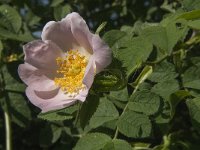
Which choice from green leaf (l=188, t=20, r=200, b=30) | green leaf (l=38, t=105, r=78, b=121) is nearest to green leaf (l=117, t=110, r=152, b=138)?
green leaf (l=38, t=105, r=78, b=121)

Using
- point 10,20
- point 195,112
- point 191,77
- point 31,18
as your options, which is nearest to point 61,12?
point 10,20

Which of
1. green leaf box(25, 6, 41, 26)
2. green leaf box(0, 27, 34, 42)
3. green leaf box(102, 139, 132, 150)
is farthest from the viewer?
green leaf box(25, 6, 41, 26)

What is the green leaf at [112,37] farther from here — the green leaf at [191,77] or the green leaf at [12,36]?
the green leaf at [12,36]

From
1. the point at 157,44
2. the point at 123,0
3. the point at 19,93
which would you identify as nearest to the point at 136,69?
the point at 157,44

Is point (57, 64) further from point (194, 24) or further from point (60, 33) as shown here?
point (194, 24)

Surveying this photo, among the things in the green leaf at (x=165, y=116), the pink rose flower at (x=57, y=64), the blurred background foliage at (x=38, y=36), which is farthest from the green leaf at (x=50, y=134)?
the green leaf at (x=165, y=116)

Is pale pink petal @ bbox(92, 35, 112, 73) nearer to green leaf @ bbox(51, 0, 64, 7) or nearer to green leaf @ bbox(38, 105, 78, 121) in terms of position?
green leaf @ bbox(38, 105, 78, 121)

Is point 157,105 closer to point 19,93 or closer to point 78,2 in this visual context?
point 19,93
